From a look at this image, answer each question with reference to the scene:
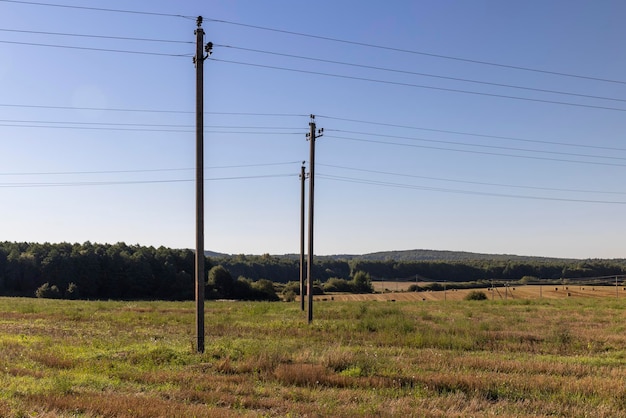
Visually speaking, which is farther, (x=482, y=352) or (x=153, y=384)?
(x=482, y=352)

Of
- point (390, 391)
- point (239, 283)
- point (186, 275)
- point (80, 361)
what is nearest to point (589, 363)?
point (390, 391)

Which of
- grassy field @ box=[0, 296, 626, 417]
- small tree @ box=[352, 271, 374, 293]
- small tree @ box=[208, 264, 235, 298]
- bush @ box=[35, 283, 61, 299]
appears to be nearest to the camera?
grassy field @ box=[0, 296, 626, 417]

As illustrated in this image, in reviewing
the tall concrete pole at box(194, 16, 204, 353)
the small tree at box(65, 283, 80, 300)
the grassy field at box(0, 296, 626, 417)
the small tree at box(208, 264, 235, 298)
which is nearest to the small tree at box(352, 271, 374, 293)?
the small tree at box(208, 264, 235, 298)

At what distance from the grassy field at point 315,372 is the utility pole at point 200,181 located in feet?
3.40

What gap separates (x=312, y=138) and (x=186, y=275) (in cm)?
7446

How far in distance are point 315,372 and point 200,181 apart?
23.7 ft

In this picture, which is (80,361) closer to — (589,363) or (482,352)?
(482,352)

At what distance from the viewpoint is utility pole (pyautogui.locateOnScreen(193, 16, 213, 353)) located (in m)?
15.6

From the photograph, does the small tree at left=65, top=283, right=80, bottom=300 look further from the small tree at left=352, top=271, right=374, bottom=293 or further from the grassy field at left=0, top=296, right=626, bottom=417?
the grassy field at left=0, top=296, right=626, bottom=417

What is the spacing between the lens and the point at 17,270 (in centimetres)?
8631

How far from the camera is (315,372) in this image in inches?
471

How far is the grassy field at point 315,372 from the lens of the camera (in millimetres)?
8961

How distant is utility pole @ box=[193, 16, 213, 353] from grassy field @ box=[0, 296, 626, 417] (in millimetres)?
1036

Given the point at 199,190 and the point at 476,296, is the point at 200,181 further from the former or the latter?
the point at 476,296
